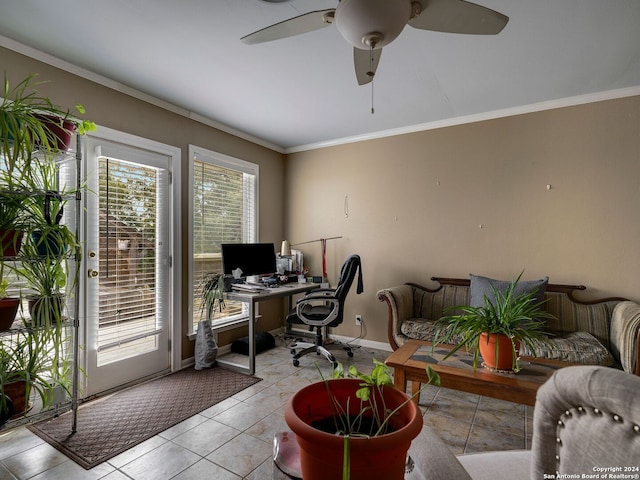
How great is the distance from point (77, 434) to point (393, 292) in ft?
8.56

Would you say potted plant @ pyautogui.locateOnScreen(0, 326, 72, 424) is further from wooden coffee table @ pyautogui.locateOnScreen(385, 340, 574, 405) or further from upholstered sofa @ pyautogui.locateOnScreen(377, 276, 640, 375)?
upholstered sofa @ pyautogui.locateOnScreen(377, 276, 640, 375)

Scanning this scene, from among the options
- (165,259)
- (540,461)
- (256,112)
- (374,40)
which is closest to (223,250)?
(165,259)

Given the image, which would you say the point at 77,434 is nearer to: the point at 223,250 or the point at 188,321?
the point at 188,321

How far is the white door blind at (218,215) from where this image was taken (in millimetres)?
3402

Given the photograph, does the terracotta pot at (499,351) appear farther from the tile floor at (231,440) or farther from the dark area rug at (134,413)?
the dark area rug at (134,413)

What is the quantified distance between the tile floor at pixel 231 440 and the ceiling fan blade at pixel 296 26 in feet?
6.93

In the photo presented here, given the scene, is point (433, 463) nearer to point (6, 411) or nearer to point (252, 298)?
point (6, 411)

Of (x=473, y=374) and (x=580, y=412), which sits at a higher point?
(x=580, y=412)

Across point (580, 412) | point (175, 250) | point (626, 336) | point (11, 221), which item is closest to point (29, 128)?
point (11, 221)

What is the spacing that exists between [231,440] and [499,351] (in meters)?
1.65

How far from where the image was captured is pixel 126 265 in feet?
9.11

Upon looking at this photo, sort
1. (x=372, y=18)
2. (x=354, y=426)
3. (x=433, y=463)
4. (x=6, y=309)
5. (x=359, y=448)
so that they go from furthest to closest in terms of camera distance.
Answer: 1. (x=6, y=309)
2. (x=372, y=18)
3. (x=433, y=463)
4. (x=354, y=426)
5. (x=359, y=448)

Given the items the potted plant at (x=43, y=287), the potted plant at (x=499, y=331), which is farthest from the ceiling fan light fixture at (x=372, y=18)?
the potted plant at (x=43, y=287)

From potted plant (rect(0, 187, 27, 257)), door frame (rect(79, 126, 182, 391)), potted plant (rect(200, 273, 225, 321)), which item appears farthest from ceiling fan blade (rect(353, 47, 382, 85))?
potted plant (rect(200, 273, 225, 321))
